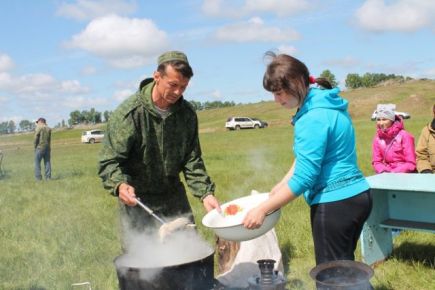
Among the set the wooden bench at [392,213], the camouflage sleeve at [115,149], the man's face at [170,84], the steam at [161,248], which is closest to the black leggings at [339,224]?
the steam at [161,248]

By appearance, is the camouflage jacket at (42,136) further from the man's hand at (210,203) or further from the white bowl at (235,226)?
the white bowl at (235,226)

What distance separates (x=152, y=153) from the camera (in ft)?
10.5

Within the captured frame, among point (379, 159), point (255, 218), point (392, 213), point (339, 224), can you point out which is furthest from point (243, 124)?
point (255, 218)

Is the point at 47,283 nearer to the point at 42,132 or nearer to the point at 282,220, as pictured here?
the point at 282,220

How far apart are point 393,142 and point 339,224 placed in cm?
334

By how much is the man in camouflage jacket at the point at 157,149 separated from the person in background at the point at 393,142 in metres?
3.02

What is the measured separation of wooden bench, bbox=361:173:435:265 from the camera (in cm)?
458

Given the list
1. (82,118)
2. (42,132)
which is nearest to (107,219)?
(42,132)

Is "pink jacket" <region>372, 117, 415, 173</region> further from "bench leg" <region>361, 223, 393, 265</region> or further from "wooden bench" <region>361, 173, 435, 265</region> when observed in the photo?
"bench leg" <region>361, 223, 393, 265</region>

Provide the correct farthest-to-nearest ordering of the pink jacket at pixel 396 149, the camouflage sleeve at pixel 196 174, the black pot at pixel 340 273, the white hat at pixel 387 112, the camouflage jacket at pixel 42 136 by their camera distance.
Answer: the camouflage jacket at pixel 42 136, the pink jacket at pixel 396 149, the white hat at pixel 387 112, the camouflage sleeve at pixel 196 174, the black pot at pixel 340 273

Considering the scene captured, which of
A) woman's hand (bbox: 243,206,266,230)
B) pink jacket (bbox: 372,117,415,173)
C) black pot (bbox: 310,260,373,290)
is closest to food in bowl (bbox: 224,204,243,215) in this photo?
woman's hand (bbox: 243,206,266,230)

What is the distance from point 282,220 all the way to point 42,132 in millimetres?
8917

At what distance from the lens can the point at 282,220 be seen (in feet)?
20.1

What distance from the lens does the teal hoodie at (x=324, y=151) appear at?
2514 millimetres
